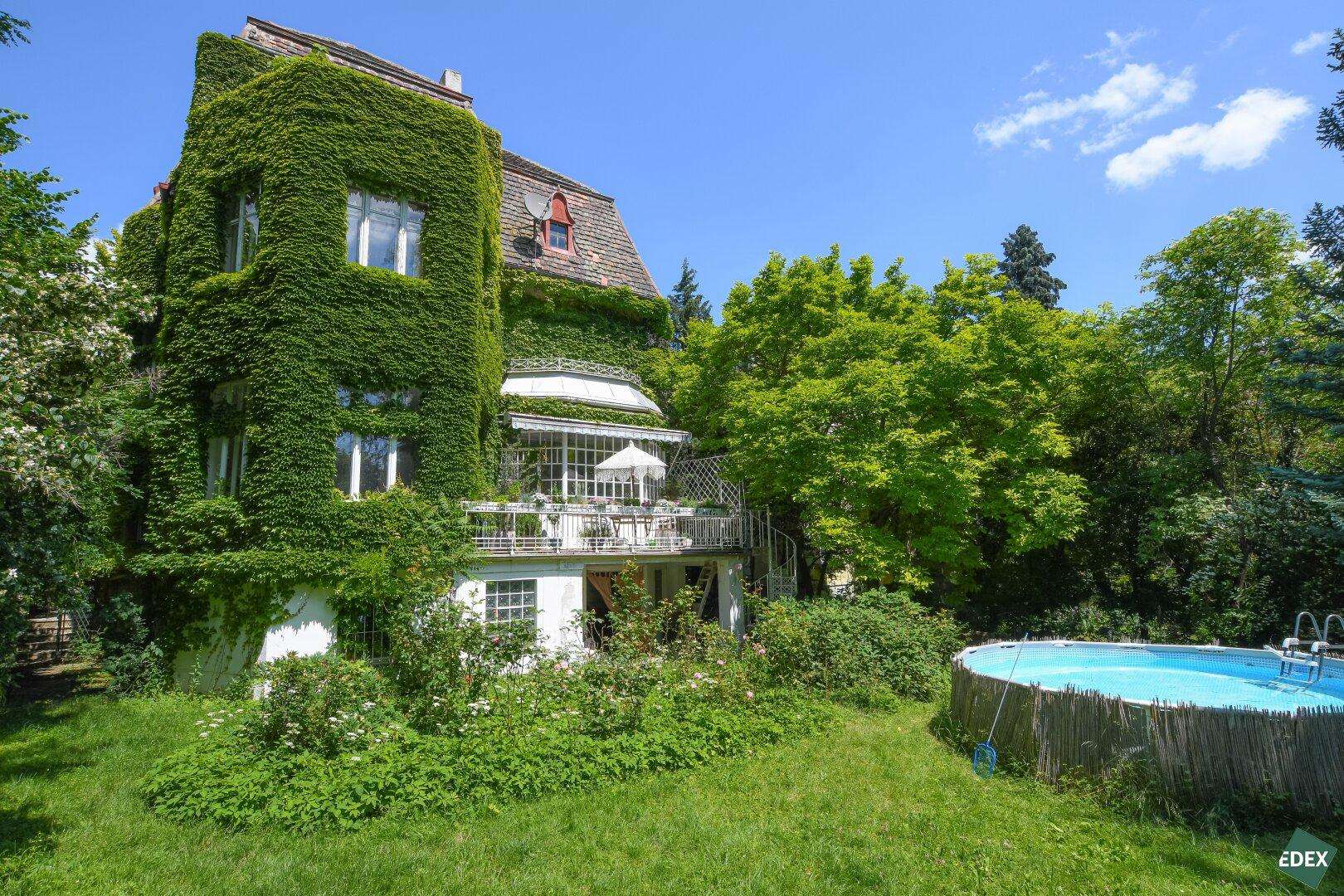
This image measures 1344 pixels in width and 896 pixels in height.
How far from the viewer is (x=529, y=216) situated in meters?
22.4

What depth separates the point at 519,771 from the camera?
26.1 feet

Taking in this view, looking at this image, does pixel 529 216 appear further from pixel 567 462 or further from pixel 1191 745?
pixel 1191 745

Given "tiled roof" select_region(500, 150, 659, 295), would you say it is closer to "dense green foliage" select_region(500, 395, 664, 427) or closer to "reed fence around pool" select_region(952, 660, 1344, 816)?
"dense green foliage" select_region(500, 395, 664, 427)

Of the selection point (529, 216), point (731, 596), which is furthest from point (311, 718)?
point (529, 216)

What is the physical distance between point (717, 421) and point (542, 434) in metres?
5.25

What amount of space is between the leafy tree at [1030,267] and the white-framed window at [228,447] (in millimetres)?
37094

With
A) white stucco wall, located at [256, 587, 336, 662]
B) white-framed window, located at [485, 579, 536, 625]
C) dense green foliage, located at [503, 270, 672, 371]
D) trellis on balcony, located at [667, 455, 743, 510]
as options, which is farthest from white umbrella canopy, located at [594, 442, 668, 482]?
white stucco wall, located at [256, 587, 336, 662]

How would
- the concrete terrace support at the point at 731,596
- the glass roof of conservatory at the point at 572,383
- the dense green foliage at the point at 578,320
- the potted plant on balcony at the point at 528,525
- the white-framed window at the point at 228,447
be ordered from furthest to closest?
the dense green foliage at the point at 578,320
the glass roof of conservatory at the point at 572,383
the concrete terrace support at the point at 731,596
the potted plant on balcony at the point at 528,525
the white-framed window at the point at 228,447

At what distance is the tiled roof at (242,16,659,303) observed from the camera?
1817cm

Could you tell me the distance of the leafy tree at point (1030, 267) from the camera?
38.5 meters

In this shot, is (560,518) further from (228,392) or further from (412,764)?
(412,764)

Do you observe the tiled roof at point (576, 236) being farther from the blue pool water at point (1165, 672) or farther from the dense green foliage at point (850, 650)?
the blue pool water at point (1165, 672)

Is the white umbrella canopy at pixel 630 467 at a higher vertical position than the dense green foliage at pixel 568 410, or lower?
lower

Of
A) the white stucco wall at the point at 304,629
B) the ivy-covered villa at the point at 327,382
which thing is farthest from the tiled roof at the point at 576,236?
the white stucco wall at the point at 304,629
